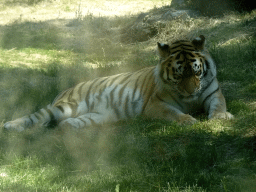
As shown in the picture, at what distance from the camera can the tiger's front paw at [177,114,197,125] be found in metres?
4.61

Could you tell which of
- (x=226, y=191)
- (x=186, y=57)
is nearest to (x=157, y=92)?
(x=186, y=57)

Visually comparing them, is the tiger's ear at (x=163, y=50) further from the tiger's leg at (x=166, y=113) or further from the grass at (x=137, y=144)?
the grass at (x=137, y=144)

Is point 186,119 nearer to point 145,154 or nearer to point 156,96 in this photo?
point 156,96

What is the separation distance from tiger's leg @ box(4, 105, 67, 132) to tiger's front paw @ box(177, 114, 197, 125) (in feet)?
6.19

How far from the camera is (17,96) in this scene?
22.0 feet

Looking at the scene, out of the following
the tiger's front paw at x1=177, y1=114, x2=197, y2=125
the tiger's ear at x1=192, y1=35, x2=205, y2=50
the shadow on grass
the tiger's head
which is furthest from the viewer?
the tiger's ear at x1=192, y1=35, x2=205, y2=50

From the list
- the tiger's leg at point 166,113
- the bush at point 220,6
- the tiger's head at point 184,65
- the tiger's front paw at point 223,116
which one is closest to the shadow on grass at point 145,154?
the tiger's leg at point 166,113

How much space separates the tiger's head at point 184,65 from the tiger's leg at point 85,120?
1.16 m

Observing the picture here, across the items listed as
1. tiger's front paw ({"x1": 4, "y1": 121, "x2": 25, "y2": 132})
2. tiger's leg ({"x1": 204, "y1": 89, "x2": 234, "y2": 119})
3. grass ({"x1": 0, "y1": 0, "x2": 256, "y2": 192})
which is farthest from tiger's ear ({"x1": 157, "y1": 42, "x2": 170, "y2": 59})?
tiger's front paw ({"x1": 4, "y1": 121, "x2": 25, "y2": 132})

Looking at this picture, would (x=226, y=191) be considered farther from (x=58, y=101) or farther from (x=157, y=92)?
(x=58, y=101)

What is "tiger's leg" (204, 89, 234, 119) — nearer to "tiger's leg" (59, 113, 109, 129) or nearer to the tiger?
the tiger

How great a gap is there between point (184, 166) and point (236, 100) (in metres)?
2.45

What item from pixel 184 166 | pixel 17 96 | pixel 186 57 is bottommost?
pixel 17 96

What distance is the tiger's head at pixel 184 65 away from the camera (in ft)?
15.7
